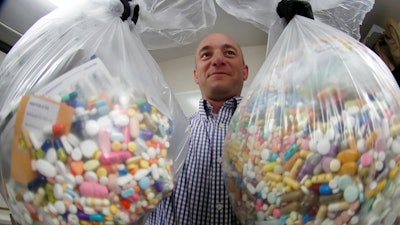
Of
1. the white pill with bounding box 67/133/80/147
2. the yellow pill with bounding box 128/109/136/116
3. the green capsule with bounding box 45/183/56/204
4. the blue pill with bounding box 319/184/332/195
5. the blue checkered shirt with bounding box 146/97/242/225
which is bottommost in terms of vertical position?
the blue checkered shirt with bounding box 146/97/242/225

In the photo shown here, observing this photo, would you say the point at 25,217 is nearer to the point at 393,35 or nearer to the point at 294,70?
the point at 294,70

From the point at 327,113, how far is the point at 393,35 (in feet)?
4.08

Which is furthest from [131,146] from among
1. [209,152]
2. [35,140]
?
[209,152]

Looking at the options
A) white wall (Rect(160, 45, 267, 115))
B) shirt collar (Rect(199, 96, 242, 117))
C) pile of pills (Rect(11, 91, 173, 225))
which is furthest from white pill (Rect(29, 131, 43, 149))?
white wall (Rect(160, 45, 267, 115))

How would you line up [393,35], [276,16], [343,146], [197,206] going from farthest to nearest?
1. [393,35]
2. [197,206]
3. [276,16]
4. [343,146]

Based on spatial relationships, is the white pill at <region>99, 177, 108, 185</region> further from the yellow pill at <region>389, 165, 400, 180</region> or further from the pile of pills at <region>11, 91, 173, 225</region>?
the yellow pill at <region>389, 165, 400, 180</region>

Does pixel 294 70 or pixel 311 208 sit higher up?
pixel 294 70

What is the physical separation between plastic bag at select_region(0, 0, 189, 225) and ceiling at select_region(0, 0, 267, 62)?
1.06 meters

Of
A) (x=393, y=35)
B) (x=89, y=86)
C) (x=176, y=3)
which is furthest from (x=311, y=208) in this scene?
(x=393, y=35)

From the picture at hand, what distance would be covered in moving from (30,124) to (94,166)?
0.10 metres

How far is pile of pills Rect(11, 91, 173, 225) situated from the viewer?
1.20 feet

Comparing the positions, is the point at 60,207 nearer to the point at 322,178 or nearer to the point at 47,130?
the point at 47,130

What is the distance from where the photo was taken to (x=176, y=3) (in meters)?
0.63

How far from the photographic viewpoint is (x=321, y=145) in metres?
0.37
